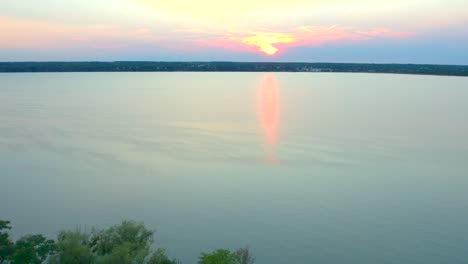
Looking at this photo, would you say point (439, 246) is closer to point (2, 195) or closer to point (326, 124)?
point (2, 195)

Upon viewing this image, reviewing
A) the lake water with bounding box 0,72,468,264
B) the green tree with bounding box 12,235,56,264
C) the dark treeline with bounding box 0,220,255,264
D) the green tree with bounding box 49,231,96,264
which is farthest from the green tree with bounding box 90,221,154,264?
the lake water with bounding box 0,72,468,264

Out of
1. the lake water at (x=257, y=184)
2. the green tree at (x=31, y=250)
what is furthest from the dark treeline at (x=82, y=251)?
the lake water at (x=257, y=184)

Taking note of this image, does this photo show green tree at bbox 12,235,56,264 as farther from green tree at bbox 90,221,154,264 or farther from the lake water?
the lake water

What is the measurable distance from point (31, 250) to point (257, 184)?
13.4 metres

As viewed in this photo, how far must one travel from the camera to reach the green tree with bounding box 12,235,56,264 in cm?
934

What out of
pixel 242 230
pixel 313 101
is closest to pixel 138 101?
pixel 313 101

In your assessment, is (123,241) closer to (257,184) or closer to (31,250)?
(31,250)

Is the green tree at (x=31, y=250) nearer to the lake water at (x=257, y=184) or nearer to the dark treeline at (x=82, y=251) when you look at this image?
the dark treeline at (x=82, y=251)

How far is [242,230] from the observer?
16656 millimetres

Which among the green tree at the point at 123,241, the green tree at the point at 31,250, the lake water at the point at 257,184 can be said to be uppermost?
the green tree at the point at 31,250

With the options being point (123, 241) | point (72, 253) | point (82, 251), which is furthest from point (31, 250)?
point (123, 241)

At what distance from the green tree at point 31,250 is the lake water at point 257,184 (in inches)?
199

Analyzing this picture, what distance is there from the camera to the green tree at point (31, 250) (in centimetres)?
934

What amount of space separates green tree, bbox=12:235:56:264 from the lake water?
16.6 ft
